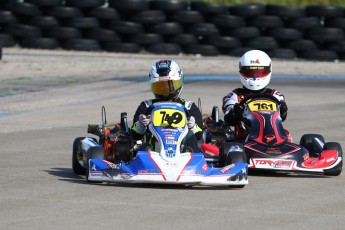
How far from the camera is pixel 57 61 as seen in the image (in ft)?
71.8

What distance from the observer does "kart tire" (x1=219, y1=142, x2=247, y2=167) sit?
855 cm

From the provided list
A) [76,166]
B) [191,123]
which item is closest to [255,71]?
[191,123]

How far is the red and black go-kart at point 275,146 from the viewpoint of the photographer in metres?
9.16

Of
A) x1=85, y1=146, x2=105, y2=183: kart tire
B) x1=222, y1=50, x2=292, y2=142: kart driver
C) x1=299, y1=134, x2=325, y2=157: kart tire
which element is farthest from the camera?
x1=222, y1=50, x2=292, y2=142: kart driver

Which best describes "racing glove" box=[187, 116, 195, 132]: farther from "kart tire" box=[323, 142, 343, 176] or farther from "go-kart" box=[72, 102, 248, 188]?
"kart tire" box=[323, 142, 343, 176]

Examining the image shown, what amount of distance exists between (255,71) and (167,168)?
2647mm

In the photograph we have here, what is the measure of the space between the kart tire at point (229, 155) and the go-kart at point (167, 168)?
33mm

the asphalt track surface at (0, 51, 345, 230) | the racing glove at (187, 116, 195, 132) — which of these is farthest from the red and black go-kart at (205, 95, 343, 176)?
the racing glove at (187, 116, 195, 132)

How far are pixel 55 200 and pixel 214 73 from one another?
44.8 ft

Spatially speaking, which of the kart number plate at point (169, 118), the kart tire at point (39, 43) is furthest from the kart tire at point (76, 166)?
the kart tire at point (39, 43)

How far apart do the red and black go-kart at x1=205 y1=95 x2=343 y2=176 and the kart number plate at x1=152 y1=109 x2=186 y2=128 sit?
517mm

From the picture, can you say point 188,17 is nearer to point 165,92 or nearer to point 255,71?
point 255,71

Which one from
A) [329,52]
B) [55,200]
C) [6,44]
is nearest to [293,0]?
[329,52]

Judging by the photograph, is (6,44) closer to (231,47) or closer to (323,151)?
(231,47)
